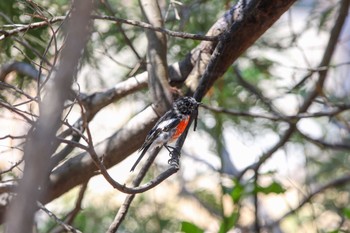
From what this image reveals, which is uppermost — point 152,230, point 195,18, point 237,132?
point 195,18

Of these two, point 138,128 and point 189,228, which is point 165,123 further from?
point 189,228

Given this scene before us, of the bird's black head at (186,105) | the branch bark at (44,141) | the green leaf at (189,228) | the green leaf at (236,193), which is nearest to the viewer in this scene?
the branch bark at (44,141)

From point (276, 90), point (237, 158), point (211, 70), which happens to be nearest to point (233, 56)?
point (211, 70)

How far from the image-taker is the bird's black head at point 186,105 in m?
2.70

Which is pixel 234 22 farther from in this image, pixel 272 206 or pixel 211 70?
pixel 272 206

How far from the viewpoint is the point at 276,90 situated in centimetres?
474

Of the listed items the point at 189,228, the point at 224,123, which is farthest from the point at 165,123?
the point at 224,123

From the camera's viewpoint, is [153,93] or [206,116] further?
[206,116]

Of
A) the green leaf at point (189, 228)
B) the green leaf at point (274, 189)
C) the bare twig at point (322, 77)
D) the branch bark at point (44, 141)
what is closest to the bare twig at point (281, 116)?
the bare twig at point (322, 77)

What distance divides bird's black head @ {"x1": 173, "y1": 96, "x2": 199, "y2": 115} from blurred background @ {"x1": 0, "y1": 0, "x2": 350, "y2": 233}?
0.84 metres

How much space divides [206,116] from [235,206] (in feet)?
4.17

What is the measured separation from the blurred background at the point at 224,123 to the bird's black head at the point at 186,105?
837mm

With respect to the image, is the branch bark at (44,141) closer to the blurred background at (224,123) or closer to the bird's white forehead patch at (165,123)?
the bird's white forehead patch at (165,123)

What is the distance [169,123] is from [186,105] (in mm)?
140
